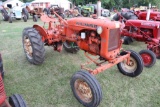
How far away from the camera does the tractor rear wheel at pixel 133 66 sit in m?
3.46

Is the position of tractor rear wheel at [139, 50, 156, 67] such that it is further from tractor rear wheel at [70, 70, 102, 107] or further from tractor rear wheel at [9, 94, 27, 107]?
tractor rear wheel at [9, 94, 27, 107]

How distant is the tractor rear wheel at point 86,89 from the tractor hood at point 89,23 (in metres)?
0.81

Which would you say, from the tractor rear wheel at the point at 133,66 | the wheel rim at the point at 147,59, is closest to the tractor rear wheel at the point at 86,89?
the tractor rear wheel at the point at 133,66

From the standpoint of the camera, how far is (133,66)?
3615 millimetres

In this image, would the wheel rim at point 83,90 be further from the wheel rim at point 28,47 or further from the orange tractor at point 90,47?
the wheel rim at point 28,47

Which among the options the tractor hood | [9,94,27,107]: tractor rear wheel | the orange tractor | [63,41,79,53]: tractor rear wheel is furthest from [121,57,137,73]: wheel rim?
[9,94,27,107]: tractor rear wheel

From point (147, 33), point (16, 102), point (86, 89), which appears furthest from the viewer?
point (147, 33)

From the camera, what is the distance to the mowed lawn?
2.86 meters

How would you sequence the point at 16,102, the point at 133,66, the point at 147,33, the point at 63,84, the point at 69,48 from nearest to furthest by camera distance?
the point at 16,102 < the point at 63,84 < the point at 133,66 < the point at 69,48 < the point at 147,33

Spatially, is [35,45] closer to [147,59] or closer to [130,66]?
[130,66]

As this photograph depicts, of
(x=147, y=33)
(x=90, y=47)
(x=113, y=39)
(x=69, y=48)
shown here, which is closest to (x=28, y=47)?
(x=69, y=48)

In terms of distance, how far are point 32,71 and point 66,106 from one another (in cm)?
143

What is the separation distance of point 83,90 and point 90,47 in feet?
2.66

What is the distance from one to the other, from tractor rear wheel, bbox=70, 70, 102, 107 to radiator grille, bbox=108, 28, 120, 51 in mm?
686
